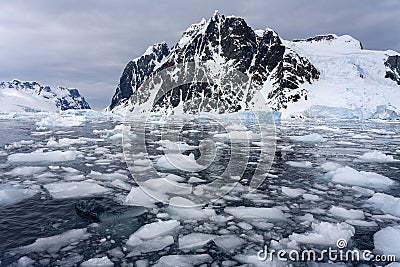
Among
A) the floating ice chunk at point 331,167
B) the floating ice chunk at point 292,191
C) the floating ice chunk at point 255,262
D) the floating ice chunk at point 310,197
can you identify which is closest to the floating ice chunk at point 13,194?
the floating ice chunk at point 255,262

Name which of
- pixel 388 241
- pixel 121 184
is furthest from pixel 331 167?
pixel 121 184

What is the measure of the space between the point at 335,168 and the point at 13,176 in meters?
8.24

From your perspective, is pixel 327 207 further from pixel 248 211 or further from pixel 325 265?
pixel 325 265

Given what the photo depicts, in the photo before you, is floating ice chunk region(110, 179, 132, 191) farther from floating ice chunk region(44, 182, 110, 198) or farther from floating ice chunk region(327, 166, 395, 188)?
floating ice chunk region(327, 166, 395, 188)

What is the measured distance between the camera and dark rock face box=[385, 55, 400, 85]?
2842 inches

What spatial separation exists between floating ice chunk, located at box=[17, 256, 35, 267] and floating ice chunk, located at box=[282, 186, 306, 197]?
445cm

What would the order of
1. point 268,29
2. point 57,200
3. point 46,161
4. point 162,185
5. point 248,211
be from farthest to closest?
point 268,29, point 46,161, point 162,185, point 57,200, point 248,211

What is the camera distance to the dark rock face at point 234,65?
3349 inches

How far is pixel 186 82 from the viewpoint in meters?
125

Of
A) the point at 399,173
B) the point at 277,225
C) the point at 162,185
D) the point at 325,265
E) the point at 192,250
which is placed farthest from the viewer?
the point at 399,173

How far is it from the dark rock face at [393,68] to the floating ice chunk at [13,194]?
84779mm

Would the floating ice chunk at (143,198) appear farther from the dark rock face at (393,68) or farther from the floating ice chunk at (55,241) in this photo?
the dark rock face at (393,68)

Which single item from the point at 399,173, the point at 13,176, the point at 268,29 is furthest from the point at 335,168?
the point at 268,29

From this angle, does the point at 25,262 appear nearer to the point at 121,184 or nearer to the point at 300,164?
the point at 121,184
